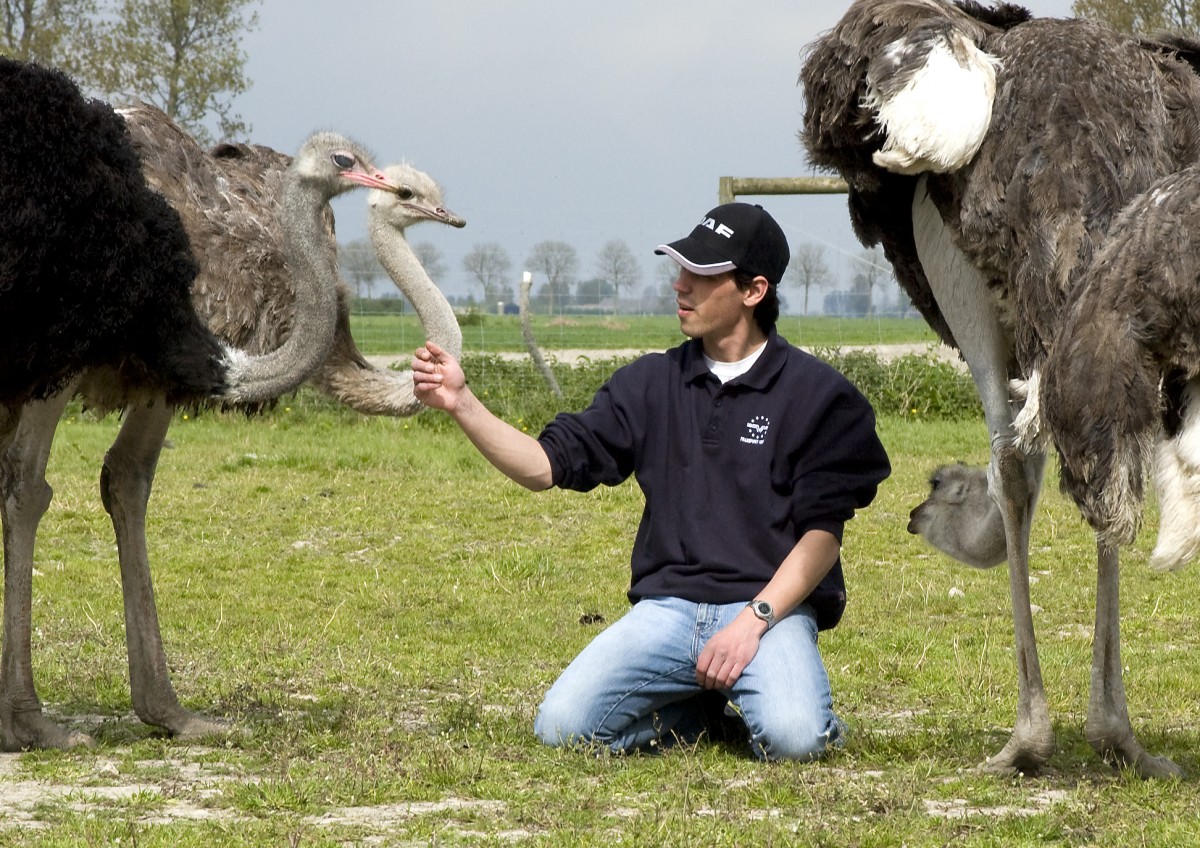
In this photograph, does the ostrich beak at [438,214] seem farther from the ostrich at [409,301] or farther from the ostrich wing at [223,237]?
the ostrich wing at [223,237]

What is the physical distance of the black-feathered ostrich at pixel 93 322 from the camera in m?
3.98

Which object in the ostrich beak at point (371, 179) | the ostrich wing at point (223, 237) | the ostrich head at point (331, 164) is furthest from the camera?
the ostrich beak at point (371, 179)

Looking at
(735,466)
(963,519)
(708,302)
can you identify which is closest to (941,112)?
(708,302)

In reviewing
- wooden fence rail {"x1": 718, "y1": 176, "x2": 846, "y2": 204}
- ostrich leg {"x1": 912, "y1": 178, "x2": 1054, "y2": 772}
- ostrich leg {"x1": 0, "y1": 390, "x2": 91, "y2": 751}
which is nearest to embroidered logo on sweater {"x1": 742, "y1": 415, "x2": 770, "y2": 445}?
ostrich leg {"x1": 912, "y1": 178, "x2": 1054, "y2": 772}

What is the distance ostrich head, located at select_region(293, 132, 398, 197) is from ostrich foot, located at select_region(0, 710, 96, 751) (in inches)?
68.1

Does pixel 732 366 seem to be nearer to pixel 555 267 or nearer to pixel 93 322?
pixel 93 322

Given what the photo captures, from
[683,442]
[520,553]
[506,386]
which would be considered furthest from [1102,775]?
[506,386]

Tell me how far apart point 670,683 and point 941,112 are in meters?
1.54

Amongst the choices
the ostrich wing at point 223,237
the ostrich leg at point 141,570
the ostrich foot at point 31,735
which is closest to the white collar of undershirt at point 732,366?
the ostrich wing at point 223,237

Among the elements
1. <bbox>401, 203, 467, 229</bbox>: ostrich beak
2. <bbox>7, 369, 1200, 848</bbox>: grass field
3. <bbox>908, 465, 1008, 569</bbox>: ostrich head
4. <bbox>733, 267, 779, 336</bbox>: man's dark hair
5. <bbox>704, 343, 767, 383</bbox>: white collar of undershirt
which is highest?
<bbox>401, 203, 467, 229</bbox>: ostrich beak

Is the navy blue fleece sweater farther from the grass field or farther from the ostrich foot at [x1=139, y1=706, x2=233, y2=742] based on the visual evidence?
the ostrich foot at [x1=139, y1=706, x2=233, y2=742]

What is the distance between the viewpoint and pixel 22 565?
171 inches

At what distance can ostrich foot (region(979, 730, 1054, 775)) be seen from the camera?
3834 millimetres

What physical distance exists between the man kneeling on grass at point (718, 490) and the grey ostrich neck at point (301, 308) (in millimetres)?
657
